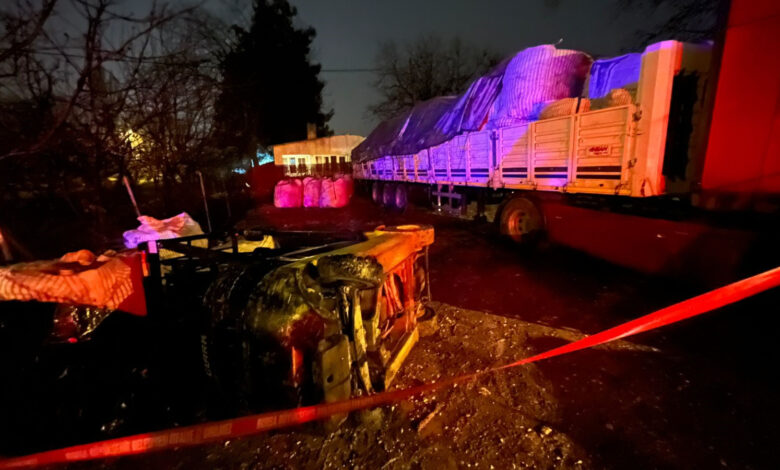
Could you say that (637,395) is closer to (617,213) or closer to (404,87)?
(617,213)

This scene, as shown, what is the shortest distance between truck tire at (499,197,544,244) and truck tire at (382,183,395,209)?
25.0 feet

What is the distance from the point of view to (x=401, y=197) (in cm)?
1370

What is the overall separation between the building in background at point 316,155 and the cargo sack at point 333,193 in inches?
424

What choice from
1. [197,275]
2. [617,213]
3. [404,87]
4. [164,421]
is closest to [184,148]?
[197,275]

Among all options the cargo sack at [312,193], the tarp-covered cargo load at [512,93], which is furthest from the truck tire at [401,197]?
the cargo sack at [312,193]

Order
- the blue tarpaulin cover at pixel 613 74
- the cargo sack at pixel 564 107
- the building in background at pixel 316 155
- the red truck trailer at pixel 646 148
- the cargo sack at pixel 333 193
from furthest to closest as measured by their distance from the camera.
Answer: the building in background at pixel 316 155, the cargo sack at pixel 333 193, the cargo sack at pixel 564 107, the blue tarpaulin cover at pixel 613 74, the red truck trailer at pixel 646 148

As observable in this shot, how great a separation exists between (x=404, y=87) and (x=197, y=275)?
31.6m

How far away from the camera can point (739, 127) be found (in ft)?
11.9

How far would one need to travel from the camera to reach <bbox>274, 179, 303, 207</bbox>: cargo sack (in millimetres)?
15219

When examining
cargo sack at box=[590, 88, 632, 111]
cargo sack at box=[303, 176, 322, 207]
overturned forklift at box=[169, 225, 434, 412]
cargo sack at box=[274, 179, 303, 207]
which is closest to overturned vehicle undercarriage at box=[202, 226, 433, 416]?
overturned forklift at box=[169, 225, 434, 412]

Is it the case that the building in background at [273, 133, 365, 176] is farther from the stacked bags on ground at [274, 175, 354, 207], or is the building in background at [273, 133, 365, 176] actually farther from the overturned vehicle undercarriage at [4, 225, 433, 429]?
the overturned vehicle undercarriage at [4, 225, 433, 429]

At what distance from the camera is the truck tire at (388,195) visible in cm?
1458

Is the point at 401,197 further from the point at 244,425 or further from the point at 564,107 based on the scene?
the point at 244,425

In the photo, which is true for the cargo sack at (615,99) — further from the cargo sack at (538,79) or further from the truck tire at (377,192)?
the truck tire at (377,192)
